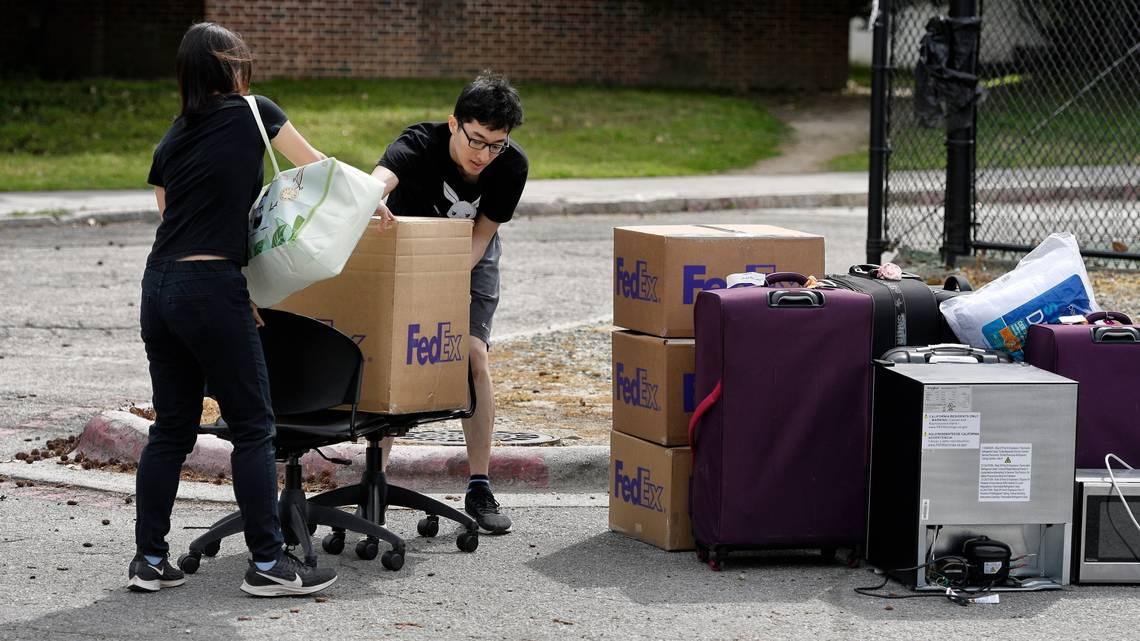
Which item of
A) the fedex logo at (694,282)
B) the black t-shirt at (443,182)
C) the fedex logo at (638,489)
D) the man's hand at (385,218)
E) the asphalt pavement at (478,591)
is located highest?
the black t-shirt at (443,182)

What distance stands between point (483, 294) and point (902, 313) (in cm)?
154

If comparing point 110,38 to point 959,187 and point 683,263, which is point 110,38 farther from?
point 683,263

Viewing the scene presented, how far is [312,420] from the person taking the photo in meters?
5.11

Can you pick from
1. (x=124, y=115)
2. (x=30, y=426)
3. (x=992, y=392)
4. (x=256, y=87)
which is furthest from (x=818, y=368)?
(x=256, y=87)

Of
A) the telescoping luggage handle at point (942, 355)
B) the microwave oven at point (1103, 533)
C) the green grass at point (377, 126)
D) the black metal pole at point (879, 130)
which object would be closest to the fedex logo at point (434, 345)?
the telescoping luggage handle at point (942, 355)

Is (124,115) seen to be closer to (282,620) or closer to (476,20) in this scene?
(476,20)

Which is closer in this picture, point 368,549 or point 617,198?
point 368,549

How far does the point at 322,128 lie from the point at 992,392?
618 inches

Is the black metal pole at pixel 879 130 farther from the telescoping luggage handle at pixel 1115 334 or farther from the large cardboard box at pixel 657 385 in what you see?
the telescoping luggage handle at pixel 1115 334

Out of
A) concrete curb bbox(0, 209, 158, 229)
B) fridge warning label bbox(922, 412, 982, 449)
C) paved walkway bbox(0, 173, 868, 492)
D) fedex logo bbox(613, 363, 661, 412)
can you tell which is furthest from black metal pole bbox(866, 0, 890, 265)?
concrete curb bbox(0, 209, 158, 229)

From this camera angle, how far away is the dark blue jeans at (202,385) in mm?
4582

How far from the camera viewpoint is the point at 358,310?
524 cm

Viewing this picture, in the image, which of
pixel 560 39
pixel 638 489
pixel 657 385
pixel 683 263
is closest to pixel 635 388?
pixel 657 385

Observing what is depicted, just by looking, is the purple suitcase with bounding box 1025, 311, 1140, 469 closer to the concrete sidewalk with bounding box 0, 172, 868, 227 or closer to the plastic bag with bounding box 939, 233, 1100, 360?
the plastic bag with bounding box 939, 233, 1100, 360
